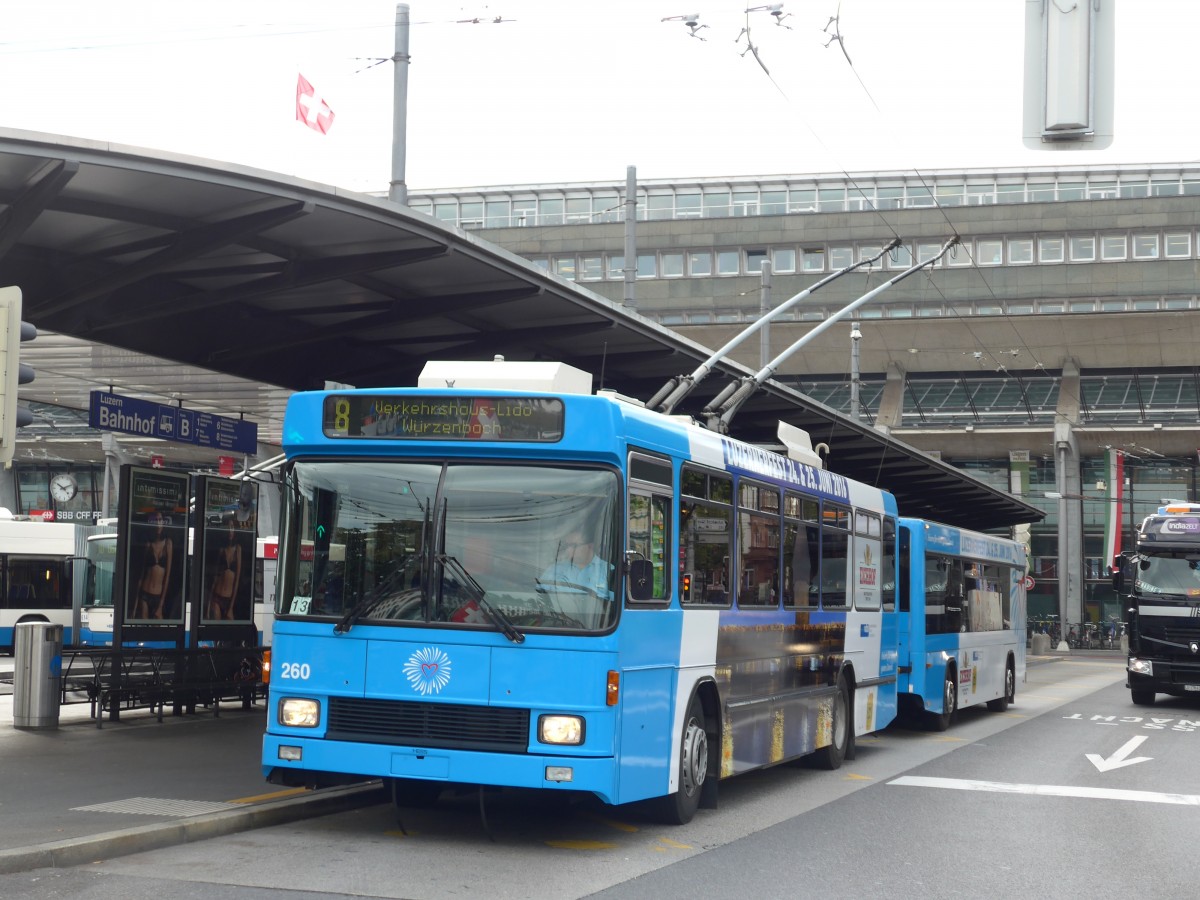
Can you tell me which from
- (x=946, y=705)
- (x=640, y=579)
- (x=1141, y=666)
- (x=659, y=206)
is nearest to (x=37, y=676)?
(x=640, y=579)

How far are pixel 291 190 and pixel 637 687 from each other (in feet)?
16.3

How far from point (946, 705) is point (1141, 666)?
24.8 ft

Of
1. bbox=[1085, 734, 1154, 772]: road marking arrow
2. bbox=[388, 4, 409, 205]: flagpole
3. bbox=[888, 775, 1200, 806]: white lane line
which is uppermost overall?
bbox=[388, 4, 409, 205]: flagpole

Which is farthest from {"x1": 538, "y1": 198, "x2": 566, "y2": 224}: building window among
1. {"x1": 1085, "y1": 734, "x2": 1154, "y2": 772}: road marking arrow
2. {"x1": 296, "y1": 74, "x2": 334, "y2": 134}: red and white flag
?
{"x1": 1085, "y1": 734, "x2": 1154, "y2": 772}: road marking arrow

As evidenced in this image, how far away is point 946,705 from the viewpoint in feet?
69.7

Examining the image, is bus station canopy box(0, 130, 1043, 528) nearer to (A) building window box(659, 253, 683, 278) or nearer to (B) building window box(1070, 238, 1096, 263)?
(B) building window box(1070, 238, 1096, 263)

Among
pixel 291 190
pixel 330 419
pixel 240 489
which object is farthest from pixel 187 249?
pixel 240 489

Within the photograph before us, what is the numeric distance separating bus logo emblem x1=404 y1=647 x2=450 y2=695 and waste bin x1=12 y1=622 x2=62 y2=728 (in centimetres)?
733

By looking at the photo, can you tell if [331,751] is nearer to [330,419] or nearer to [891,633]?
[330,419]

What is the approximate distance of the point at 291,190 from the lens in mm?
12008

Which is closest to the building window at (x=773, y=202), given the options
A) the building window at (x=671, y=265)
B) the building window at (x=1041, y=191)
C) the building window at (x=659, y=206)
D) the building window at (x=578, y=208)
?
the building window at (x=659, y=206)

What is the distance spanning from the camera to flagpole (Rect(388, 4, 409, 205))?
16.7 metres

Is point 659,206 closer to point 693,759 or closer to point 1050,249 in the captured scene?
point 1050,249

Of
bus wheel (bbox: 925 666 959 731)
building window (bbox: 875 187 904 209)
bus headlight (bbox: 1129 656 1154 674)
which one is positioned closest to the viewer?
bus wheel (bbox: 925 666 959 731)
